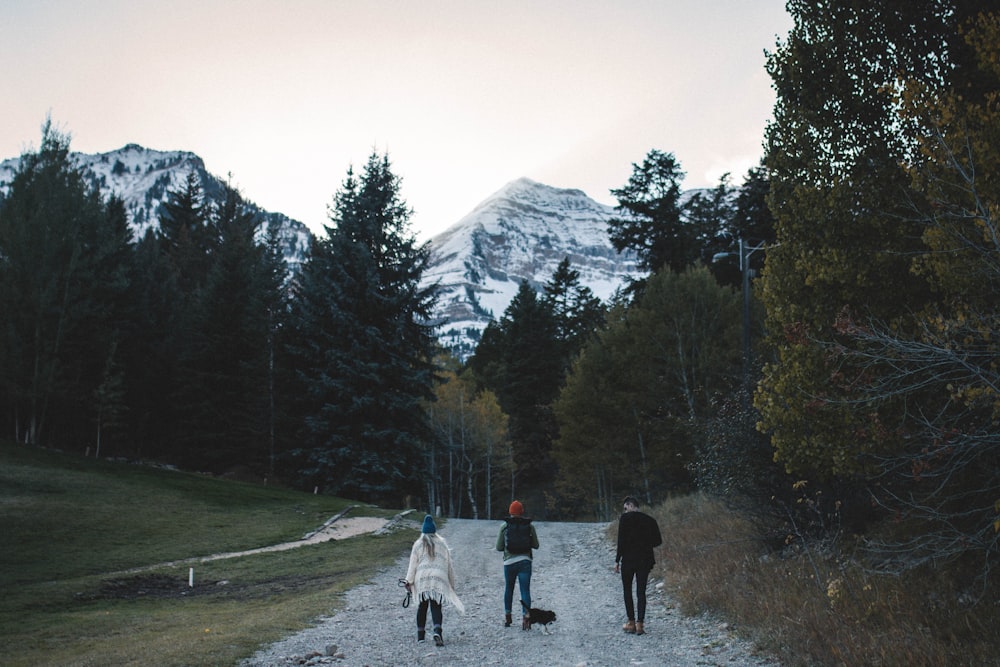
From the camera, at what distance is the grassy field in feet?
32.1

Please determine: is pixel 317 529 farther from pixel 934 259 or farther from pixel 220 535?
pixel 934 259

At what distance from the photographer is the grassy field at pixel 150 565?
9.79m

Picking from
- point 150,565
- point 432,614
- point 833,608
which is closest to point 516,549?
point 432,614

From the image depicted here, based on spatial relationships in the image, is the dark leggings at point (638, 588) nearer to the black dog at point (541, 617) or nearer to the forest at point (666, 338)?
the black dog at point (541, 617)

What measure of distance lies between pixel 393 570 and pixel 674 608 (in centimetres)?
835

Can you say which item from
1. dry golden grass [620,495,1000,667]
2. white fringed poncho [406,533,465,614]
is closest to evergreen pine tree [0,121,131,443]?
white fringed poncho [406,533,465,614]

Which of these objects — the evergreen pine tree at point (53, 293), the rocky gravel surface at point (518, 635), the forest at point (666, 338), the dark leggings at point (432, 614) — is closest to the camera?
the forest at point (666, 338)

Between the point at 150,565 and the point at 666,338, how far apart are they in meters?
23.5

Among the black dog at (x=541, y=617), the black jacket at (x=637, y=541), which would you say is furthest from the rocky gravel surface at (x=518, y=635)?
the black jacket at (x=637, y=541)

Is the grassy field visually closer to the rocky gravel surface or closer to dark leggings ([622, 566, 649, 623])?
the rocky gravel surface

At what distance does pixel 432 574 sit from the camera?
31.1ft

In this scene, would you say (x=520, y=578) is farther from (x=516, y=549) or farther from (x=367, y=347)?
(x=367, y=347)

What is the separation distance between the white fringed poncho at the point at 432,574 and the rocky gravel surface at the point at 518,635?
66 centimetres

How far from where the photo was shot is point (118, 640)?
9.95 meters
